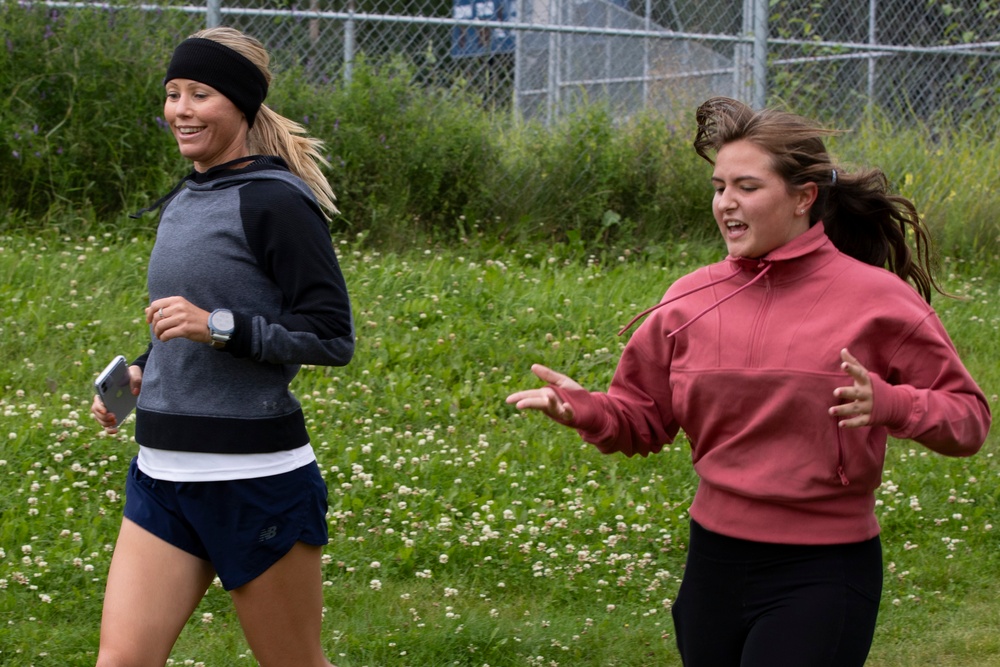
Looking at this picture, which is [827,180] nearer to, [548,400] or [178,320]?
[548,400]

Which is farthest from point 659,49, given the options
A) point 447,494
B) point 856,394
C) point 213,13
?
point 856,394

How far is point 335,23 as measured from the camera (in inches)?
365

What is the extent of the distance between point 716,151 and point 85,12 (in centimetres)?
656

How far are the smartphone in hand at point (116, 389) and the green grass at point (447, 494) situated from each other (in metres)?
1.14

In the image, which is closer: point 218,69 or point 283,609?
point 283,609

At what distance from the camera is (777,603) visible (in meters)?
2.85

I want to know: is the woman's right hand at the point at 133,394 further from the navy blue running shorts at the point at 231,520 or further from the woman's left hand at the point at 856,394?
the woman's left hand at the point at 856,394

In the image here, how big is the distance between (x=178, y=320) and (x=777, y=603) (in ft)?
4.99

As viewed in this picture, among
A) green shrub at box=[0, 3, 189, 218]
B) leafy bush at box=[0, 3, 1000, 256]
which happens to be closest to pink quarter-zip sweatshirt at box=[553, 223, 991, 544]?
leafy bush at box=[0, 3, 1000, 256]

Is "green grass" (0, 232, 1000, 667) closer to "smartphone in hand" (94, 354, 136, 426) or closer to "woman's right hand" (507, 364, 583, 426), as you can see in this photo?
"smartphone in hand" (94, 354, 136, 426)

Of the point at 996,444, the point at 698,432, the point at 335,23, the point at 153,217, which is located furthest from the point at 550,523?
the point at 335,23

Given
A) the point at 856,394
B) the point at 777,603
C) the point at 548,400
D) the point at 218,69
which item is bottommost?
the point at 777,603

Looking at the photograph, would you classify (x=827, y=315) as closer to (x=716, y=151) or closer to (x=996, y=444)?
(x=716, y=151)

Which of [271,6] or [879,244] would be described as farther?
[271,6]
